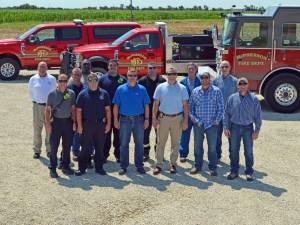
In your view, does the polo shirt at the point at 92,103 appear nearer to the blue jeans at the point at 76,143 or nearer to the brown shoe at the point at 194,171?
the blue jeans at the point at 76,143

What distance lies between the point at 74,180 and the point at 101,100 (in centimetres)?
128

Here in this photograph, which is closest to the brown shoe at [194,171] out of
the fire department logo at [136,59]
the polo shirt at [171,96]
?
the polo shirt at [171,96]

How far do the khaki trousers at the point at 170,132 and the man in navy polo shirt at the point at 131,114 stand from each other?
0.25 metres

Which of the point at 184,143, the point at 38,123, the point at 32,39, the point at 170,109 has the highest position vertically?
the point at 32,39

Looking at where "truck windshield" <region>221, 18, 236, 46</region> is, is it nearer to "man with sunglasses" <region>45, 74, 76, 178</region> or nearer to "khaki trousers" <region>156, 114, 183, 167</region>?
"khaki trousers" <region>156, 114, 183, 167</region>

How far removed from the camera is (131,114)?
732cm

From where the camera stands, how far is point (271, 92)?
11.6 m

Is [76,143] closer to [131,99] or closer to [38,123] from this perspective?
[38,123]

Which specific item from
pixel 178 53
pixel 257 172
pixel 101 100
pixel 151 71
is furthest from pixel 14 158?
pixel 178 53

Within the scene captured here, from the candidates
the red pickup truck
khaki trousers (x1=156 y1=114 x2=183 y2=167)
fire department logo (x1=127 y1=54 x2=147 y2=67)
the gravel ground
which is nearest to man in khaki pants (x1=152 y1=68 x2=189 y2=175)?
khaki trousers (x1=156 y1=114 x2=183 y2=167)

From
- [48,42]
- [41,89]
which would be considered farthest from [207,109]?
[48,42]

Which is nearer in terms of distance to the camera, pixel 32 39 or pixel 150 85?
pixel 150 85

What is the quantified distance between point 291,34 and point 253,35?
34.5 inches

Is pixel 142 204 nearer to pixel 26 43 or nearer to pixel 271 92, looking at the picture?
pixel 271 92
